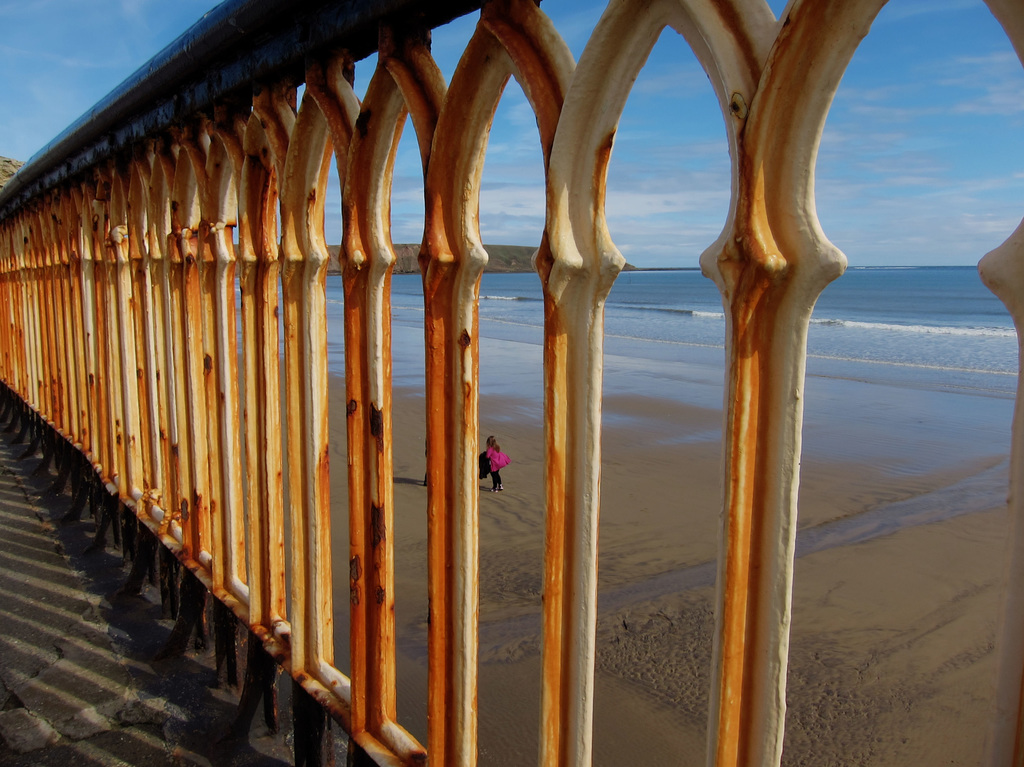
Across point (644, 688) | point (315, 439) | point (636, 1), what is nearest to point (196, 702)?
point (315, 439)

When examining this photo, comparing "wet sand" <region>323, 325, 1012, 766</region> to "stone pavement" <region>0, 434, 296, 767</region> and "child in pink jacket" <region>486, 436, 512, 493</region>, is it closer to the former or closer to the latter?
"child in pink jacket" <region>486, 436, 512, 493</region>

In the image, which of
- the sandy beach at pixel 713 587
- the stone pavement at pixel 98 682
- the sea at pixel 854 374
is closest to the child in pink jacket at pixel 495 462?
the sandy beach at pixel 713 587

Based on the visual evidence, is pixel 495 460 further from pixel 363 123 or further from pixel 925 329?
pixel 925 329

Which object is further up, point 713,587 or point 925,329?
point 925,329

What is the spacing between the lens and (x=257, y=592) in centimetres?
243

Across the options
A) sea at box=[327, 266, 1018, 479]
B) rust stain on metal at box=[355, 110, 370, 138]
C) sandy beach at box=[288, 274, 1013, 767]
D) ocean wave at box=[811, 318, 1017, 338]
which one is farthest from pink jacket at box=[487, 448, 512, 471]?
→ ocean wave at box=[811, 318, 1017, 338]

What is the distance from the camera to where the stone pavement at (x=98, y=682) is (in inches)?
94.2

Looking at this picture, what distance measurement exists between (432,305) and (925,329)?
3650 centimetres

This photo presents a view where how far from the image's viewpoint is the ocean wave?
30.5 meters

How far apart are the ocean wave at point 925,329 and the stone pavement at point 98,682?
3262 centimetres

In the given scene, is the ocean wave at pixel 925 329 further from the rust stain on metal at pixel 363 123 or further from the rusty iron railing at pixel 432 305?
the rust stain on metal at pixel 363 123

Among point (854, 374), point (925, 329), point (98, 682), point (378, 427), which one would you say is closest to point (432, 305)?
point (378, 427)

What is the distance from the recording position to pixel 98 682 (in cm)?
276

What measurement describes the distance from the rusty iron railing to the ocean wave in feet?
107
